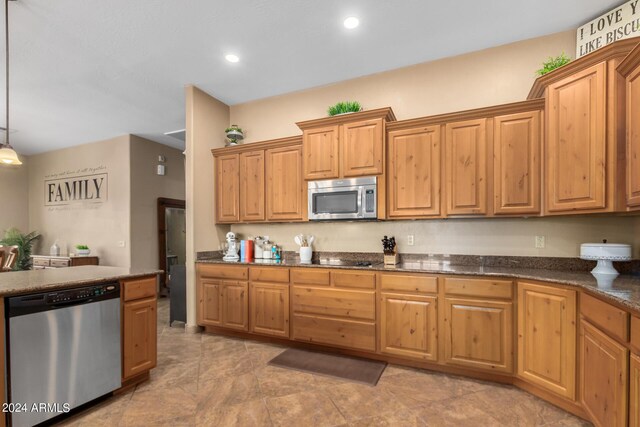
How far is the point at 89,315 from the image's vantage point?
6.81 feet

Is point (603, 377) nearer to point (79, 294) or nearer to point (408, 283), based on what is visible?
point (408, 283)

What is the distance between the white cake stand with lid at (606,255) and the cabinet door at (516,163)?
0.46 meters

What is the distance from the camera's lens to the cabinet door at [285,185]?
11.6 ft

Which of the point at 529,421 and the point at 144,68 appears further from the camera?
the point at 144,68

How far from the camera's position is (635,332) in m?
1.42

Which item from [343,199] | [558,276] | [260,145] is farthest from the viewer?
[260,145]

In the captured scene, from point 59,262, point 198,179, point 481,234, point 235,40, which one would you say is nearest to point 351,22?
point 235,40

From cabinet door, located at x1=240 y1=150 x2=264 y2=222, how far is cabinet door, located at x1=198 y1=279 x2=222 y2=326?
0.89m

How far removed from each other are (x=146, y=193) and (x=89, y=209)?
1.27 metres

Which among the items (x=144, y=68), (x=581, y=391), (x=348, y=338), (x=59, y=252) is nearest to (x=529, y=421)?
(x=581, y=391)

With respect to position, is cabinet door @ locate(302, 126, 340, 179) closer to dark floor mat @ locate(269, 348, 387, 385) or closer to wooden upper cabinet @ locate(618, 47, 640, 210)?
dark floor mat @ locate(269, 348, 387, 385)

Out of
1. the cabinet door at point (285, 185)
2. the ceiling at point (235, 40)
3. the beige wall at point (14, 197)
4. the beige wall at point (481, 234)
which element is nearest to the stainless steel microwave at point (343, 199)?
the cabinet door at point (285, 185)

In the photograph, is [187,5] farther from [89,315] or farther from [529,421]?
[529,421]

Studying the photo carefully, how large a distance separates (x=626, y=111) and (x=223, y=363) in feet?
12.3
